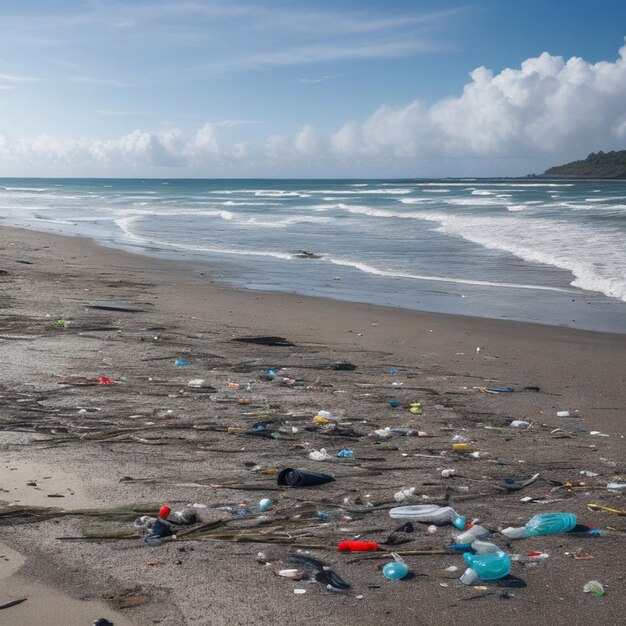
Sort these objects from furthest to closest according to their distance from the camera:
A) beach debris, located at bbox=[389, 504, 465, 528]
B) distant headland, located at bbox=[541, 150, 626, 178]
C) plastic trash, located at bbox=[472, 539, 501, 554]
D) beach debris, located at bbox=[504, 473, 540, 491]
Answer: distant headland, located at bbox=[541, 150, 626, 178]
beach debris, located at bbox=[504, 473, 540, 491]
beach debris, located at bbox=[389, 504, 465, 528]
plastic trash, located at bbox=[472, 539, 501, 554]

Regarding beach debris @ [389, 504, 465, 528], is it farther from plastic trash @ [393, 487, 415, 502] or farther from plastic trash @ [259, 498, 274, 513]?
plastic trash @ [259, 498, 274, 513]

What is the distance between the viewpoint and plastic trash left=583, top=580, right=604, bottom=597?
143 inches

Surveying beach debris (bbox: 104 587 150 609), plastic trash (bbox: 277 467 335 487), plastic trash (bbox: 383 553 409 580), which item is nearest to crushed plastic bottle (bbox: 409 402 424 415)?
plastic trash (bbox: 277 467 335 487)

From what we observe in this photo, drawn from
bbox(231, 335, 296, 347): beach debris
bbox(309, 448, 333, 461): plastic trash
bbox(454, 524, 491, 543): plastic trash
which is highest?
bbox(231, 335, 296, 347): beach debris

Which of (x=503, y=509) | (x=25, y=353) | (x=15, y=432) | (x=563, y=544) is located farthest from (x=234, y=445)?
(x=25, y=353)

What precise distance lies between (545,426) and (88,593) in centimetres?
436

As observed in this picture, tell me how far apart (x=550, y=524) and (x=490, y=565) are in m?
0.73

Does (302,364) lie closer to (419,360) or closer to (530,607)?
(419,360)

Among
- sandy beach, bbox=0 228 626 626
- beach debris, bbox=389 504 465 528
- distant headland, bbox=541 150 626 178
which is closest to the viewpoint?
sandy beach, bbox=0 228 626 626

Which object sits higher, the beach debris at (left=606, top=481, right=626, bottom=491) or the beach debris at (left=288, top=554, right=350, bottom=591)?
the beach debris at (left=288, top=554, right=350, bottom=591)

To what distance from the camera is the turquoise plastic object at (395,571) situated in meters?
3.77

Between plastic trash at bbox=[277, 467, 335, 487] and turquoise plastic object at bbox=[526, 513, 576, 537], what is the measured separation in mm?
1366

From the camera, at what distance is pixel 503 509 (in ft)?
15.4

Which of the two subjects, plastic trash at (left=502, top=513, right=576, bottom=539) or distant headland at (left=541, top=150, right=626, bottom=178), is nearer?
plastic trash at (left=502, top=513, right=576, bottom=539)
